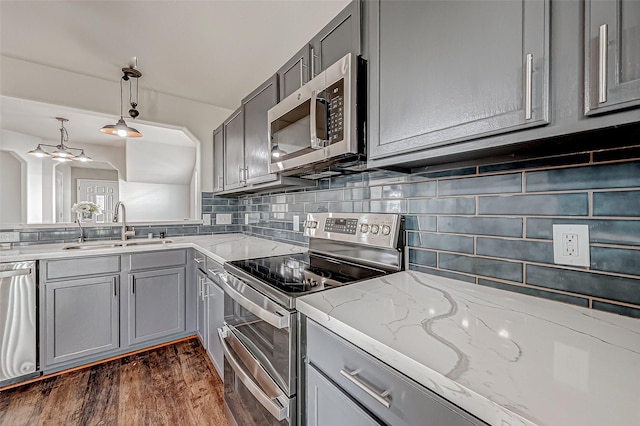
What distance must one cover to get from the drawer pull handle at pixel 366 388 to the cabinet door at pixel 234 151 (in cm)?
176

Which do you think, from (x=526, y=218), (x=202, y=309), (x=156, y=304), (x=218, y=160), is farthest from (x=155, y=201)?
(x=526, y=218)

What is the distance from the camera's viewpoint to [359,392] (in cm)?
69

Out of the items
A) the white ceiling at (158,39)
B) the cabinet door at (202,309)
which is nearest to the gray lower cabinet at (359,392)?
the cabinet door at (202,309)

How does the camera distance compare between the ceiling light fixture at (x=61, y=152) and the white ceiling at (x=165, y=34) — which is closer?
the white ceiling at (x=165, y=34)

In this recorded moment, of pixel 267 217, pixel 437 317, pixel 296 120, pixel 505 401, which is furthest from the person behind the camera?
pixel 267 217

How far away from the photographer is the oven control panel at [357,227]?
1.28 metres

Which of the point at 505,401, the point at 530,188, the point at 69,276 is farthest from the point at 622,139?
the point at 69,276

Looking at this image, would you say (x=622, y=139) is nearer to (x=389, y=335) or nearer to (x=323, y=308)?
(x=389, y=335)

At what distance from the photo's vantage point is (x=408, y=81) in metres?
0.95

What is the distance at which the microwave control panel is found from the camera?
1.15 metres

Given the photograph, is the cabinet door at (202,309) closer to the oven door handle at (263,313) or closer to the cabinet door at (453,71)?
the oven door handle at (263,313)

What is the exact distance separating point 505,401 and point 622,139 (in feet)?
2.41

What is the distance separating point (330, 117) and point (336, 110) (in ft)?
0.14

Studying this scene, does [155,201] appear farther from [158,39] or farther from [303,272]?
[303,272]
